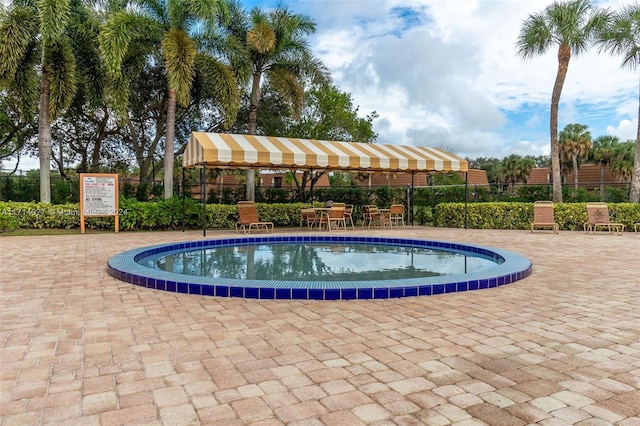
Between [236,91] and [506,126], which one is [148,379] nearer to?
[236,91]

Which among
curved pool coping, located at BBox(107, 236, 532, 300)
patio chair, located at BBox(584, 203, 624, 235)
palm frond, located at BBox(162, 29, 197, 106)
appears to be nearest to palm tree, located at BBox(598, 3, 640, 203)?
patio chair, located at BBox(584, 203, 624, 235)

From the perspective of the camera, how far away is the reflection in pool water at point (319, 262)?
653 cm

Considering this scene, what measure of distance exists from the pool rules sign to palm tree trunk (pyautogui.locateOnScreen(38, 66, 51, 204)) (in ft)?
8.11

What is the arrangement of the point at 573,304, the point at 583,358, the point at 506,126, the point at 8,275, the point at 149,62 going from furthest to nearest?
the point at 506,126 → the point at 149,62 → the point at 8,275 → the point at 573,304 → the point at 583,358

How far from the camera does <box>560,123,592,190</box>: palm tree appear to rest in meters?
34.1

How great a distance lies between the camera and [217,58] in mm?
15664

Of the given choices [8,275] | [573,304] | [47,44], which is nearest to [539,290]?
[573,304]

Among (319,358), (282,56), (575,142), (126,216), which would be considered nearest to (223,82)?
(282,56)

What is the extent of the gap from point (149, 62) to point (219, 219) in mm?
7782

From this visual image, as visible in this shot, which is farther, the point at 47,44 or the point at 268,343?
the point at 47,44

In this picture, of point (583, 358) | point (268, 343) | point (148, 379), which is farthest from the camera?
point (268, 343)

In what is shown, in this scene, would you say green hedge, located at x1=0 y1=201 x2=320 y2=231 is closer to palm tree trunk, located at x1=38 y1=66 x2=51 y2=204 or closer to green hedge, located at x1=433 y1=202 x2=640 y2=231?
palm tree trunk, located at x1=38 y1=66 x2=51 y2=204

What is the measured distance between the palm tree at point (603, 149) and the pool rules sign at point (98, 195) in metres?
36.5

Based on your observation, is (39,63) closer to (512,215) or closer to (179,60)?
(179,60)
